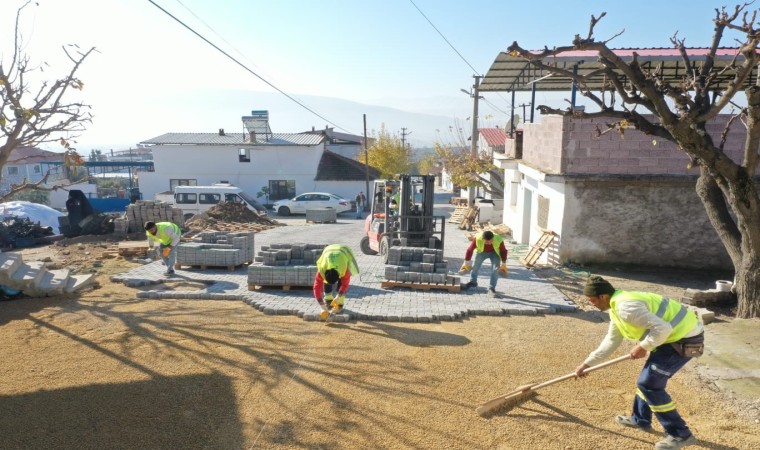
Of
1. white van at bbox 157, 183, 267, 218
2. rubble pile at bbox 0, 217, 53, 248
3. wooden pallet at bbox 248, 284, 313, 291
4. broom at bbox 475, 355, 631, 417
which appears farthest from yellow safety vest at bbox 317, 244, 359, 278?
white van at bbox 157, 183, 267, 218

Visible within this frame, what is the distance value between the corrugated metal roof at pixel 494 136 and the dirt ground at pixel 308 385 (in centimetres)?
2870

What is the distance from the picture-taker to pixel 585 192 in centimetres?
1248

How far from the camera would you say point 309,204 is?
29.3 meters

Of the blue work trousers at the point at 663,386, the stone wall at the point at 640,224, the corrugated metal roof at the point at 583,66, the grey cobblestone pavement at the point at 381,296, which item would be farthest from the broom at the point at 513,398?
the stone wall at the point at 640,224

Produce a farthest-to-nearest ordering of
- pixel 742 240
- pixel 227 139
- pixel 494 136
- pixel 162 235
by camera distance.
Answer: pixel 494 136
pixel 227 139
pixel 162 235
pixel 742 240

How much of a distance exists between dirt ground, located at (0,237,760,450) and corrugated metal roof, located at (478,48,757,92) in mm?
5709

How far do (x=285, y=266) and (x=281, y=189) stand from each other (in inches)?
971

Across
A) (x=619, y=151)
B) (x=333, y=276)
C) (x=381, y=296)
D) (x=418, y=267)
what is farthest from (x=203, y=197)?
(x=619, y=151)

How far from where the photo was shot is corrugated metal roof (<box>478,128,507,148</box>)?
3691 cm

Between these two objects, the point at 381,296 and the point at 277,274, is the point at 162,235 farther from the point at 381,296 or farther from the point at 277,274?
the point at 381,296

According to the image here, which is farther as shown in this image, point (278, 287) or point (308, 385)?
point (278, 287)

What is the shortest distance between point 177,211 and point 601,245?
1600cm

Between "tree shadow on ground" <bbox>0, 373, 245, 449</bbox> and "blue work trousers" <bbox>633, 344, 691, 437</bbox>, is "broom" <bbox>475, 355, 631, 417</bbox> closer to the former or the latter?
"blue work trousers" <bbox>633, 344, 691, 437</bbox>

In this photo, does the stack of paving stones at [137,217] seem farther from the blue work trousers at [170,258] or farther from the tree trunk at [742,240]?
the tree trunk at [742,240]
